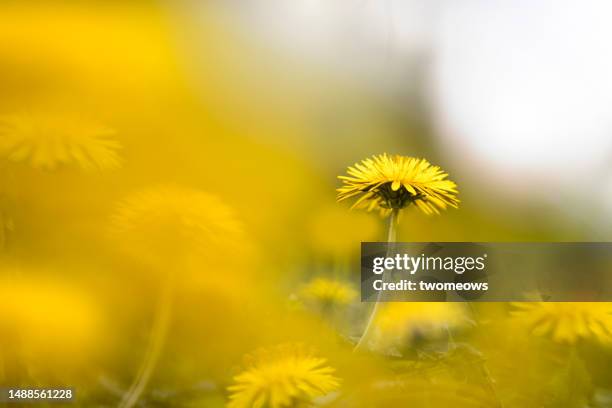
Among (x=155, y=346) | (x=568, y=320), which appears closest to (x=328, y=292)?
(x=155, y=346)

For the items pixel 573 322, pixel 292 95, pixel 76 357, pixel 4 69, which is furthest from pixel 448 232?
pixel 4 69

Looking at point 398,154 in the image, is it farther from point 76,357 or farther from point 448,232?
point 76,357

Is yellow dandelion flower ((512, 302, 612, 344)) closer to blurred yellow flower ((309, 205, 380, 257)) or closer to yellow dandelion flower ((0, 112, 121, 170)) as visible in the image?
blurred yellow flower ((309, 205, 380, 257))

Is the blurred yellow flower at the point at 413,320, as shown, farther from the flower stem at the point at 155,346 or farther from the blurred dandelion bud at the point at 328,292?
the flower stem at the point at 155,346

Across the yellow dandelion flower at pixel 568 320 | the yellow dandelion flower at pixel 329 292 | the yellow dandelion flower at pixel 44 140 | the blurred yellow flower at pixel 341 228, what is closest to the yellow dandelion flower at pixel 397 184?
the blurred yellow flower at pixel 341 228

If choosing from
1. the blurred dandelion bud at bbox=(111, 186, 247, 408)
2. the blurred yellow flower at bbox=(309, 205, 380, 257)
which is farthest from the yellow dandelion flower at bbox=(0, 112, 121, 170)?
the blurred yellow flower at bbox=(309, 205, 380, 257)
